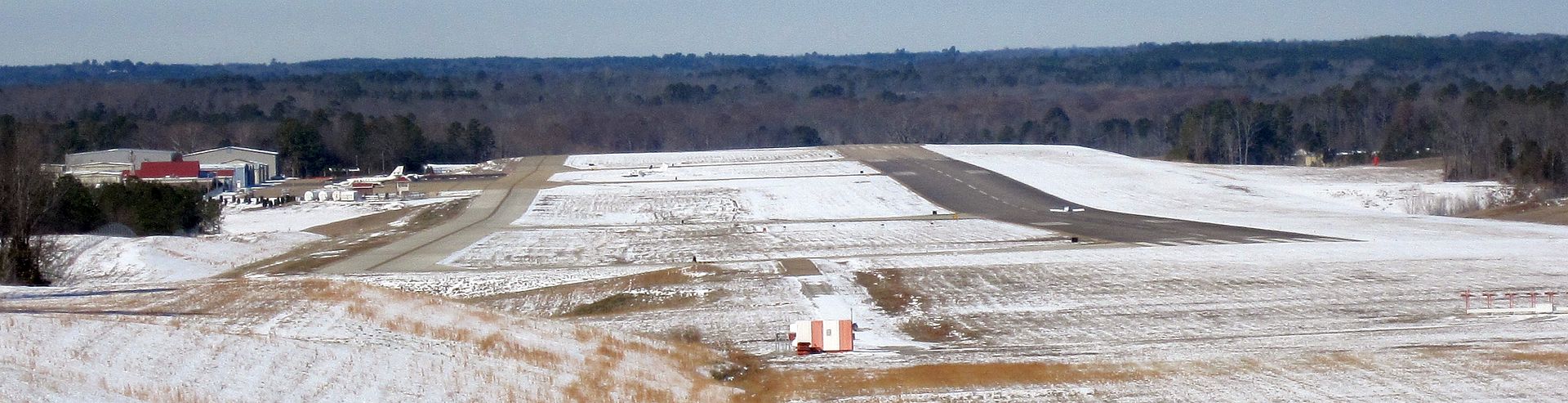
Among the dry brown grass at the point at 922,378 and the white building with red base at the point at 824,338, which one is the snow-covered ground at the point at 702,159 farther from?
the dry brown grass at the point at 922,378

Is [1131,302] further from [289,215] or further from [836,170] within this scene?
[836,170]

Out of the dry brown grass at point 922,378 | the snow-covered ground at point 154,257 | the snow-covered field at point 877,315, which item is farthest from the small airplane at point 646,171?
the dry brown grass at point 922,378

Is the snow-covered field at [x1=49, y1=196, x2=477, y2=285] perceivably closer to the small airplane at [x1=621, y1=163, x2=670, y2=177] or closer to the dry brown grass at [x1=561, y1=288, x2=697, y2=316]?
the dry brown grass at [x1=561, y1=288, x2=697, y2=316]

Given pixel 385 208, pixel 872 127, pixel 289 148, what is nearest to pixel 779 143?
pixel 872 127

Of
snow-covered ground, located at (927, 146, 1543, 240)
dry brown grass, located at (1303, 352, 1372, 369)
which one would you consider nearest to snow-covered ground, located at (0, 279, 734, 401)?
dry brown grass, located at (1303, 352, 1372, 369)

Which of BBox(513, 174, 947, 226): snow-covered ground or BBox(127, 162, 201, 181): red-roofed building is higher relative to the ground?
BBox(127, 162, 201, 181): red-roofed building

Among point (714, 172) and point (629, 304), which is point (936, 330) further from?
point (714, 172)

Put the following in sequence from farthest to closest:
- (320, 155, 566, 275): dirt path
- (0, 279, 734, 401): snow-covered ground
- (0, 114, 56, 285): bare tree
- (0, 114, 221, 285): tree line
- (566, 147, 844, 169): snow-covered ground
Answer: (566, 147, 844, 169): snow-covered ground < (320, 155, 566, 275): dirt path < (0, 114, 221, 285): tree line < (0, 114, 56, 285): bare tree < (0, 279, 734, 401): snow-covered ground
